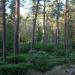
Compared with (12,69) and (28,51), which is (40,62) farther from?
(28,51)

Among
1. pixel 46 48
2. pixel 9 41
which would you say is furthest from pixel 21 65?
pixel 46 48

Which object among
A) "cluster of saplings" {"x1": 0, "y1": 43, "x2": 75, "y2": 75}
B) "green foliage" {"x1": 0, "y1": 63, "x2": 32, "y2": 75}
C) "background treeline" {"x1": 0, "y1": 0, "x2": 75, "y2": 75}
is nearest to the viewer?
"green foliage" {"x1": 0, "y1": 63, "x2": 32, "y2": 75}

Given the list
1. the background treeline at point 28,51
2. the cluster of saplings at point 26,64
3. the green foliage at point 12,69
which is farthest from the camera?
the background treeline at point 28,51

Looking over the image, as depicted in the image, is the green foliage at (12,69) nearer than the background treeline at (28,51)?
Yes

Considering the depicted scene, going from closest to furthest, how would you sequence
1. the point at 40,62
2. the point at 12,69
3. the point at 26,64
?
the point at 12,69, the point at 26,64, the point at 40,62

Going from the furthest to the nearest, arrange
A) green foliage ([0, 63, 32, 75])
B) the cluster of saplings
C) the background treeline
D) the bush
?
the bush, the background treeline, the cluster of saplings, green foliage ([0, 63, 32, 75])

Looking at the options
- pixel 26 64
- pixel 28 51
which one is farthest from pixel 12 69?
pixel 28 51

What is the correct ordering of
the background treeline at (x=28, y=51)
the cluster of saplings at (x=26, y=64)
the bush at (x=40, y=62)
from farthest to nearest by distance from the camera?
1. the bush at (x=40, y=62)
2. the background treeline at (x=28, y=51)
3. the cluster of saplings at (x=26, y=64)

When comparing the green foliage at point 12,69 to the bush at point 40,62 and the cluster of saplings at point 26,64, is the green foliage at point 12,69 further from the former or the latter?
the bush at point 40,62

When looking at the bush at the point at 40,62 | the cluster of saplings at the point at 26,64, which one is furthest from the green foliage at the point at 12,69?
the bush at the point at 40,62

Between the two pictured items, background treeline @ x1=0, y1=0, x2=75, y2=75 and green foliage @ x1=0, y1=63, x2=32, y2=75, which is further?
background treeline @ x1=0, y1=0, x2=75, y2=75

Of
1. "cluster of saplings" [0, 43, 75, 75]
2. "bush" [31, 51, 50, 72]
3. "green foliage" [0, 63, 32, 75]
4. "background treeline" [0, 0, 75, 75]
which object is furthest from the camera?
"bush" [31, 51, 50, 72]

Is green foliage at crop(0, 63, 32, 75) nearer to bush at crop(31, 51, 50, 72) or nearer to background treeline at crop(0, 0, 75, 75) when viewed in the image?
background treeline at crop(0, 0, 75, 75)

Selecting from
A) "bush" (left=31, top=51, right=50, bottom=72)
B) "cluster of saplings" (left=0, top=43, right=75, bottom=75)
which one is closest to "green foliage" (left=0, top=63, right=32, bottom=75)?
"cluster of saplings" (left=0, top=43, right=75, bottom=75)
